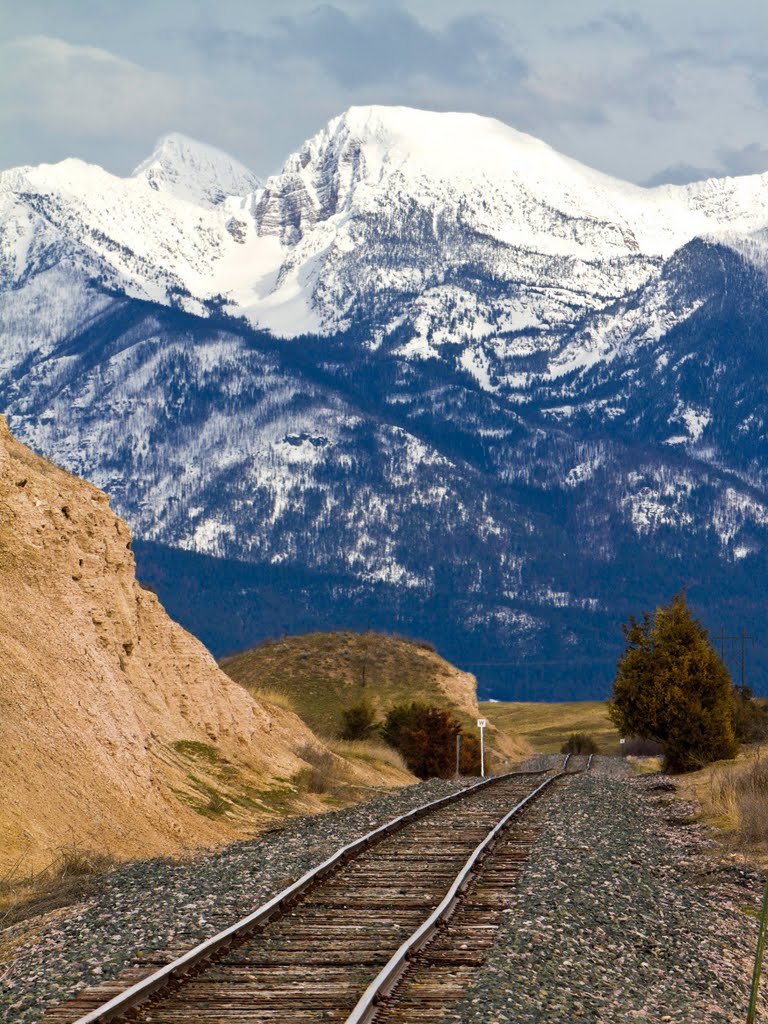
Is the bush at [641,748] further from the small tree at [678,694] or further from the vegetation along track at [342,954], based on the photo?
the vegetation along track at [342,954]

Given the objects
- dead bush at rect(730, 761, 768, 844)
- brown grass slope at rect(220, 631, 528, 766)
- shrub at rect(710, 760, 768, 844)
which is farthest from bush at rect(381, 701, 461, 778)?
dead bush at rect(730, 761, 768, 844)

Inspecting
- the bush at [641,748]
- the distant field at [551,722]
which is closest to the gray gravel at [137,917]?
the bush at [641,748]

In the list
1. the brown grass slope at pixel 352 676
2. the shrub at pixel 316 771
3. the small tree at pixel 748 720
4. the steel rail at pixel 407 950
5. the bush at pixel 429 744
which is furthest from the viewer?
the brown grass slope at pixel 352 676

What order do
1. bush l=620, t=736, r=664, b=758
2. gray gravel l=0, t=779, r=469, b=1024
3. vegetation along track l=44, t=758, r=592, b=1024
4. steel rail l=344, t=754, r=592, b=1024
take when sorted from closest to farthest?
steel rail l=344, t=754, r=592, b=1024 → vegetation along track l=44, t=758, r=592, b=1024 → gray gravel l=0, t=779, r=469, b=1024 → bush l=620, t=736, r=664, b=758

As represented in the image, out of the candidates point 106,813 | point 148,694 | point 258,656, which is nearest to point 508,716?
point 258,656

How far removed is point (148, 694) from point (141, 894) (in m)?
17.3

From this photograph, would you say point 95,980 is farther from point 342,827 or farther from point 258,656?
point 258,656

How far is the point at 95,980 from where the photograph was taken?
11.8m

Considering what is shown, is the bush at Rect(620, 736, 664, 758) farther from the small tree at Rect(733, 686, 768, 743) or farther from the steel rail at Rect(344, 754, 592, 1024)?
the steel rail at Rect(344, 754, 592, 1024)

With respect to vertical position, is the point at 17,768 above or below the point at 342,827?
above

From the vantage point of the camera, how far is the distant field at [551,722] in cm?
13625

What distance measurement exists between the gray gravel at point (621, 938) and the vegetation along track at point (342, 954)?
410mm

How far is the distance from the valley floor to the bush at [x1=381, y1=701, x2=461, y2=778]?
3847cm

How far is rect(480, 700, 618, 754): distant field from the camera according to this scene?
447 feet
